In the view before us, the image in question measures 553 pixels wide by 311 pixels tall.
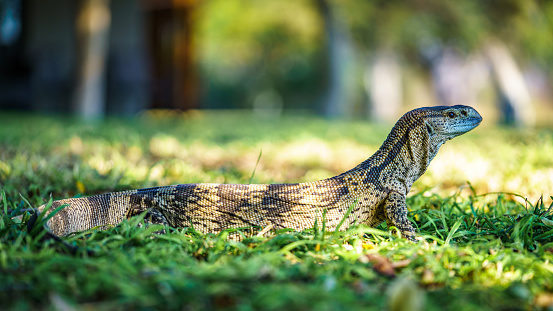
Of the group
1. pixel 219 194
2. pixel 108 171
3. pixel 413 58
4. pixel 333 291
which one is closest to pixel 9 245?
pixel 219 194

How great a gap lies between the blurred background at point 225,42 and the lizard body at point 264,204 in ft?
32.9

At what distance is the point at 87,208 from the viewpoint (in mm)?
3053

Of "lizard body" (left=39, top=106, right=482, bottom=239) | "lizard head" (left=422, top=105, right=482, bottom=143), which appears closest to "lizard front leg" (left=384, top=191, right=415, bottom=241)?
"lizard body" (left=39, top=106, right=482, bottom=239)

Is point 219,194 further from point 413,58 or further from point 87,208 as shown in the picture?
point 413,58

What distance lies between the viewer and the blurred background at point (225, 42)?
50.2 feet

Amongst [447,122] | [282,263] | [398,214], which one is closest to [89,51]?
[447,122]

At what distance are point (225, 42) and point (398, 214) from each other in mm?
34253

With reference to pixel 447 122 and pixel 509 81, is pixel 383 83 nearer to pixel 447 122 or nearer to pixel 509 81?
pixel 509 81

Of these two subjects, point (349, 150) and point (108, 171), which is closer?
point (108, 171)

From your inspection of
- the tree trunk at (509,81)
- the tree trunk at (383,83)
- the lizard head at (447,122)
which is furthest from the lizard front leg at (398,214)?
the tree trunk at (383,83)

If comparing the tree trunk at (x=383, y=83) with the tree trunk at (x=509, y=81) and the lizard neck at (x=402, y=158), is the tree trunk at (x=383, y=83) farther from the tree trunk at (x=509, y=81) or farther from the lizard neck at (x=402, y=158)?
the lizard neck at (x=402, y=158)

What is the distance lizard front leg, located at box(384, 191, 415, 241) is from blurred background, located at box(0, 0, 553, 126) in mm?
10779

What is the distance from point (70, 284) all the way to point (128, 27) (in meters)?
15.7

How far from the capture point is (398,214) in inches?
120
